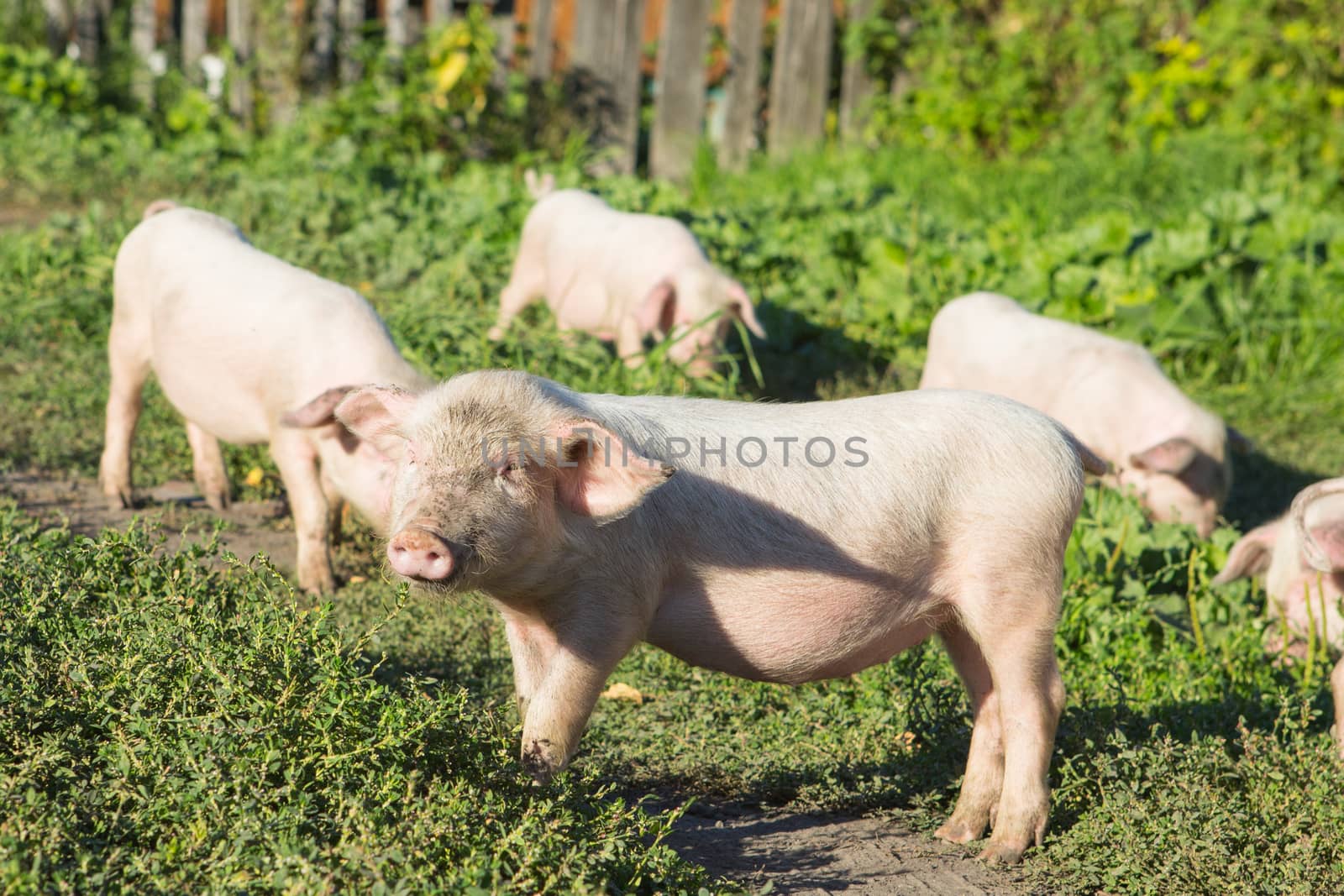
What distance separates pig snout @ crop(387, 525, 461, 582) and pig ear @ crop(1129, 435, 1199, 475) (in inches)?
151

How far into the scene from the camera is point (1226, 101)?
436 inches

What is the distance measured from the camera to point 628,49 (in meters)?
11.1

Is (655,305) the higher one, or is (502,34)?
(502,34)

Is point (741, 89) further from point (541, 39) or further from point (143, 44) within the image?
point (143, 44)

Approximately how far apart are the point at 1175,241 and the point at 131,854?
6757 millimetres

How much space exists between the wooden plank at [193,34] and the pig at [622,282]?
414 centimetres

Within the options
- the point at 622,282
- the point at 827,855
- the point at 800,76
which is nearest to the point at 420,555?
the point at 827,855

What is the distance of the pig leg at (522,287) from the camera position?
24.2 ft

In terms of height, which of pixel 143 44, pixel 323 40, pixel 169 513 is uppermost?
pixel 323 40

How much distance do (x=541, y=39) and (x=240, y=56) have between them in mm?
2279

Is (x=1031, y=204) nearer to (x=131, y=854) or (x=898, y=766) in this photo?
(x=898, y=766)

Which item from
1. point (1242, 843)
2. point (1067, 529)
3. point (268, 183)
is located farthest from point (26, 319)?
point (1242, 843)

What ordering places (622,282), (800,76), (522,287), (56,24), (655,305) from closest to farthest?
(655,305)
(622,282)
(522,287)
(56,24)
(800,76)

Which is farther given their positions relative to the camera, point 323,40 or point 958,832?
point 323,40
